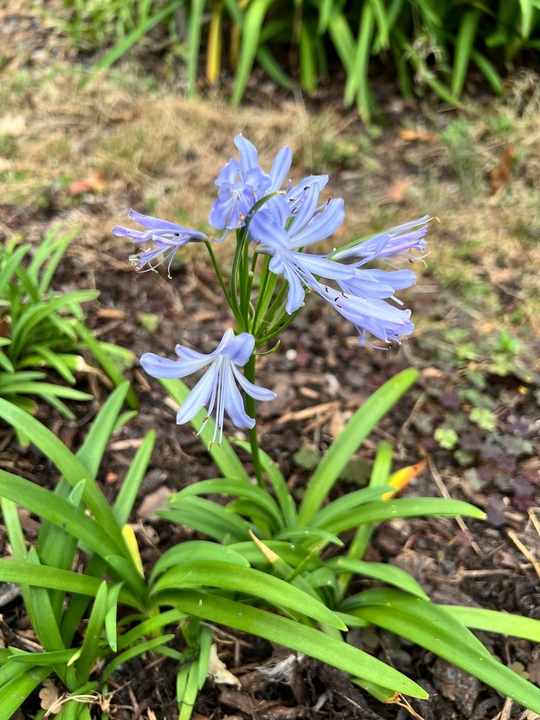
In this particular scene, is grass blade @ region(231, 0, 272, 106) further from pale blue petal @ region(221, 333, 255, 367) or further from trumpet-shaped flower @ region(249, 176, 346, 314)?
pale blue petal @ region(221, 333, 255, 367)

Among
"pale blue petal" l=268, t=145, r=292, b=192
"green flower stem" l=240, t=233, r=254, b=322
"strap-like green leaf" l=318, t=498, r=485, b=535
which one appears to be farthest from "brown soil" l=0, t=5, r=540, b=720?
"pale blue petal" l=268, t=145, r=292, b=192

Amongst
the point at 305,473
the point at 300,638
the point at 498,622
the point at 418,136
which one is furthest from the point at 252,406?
the point at 418,136

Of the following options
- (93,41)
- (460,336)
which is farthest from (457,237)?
(93,41)

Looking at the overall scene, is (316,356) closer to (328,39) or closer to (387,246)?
(387,246)

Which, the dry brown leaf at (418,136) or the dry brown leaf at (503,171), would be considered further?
the dry brown leaf at (418,136)

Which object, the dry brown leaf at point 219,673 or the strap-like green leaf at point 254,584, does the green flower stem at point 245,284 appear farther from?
the dry brown leaf at point 219,673

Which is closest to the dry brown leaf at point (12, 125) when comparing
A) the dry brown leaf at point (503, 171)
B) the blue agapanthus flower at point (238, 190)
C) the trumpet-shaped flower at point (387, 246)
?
the dry brown leaf at point (503, 171)
